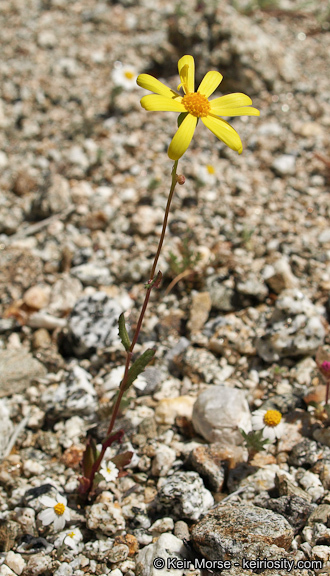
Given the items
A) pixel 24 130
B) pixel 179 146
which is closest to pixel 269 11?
pixel 24 130

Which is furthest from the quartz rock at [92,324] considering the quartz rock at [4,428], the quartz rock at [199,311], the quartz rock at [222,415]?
the quartz rock at [222,415]

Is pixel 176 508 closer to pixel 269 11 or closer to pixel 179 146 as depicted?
pixel 179 146

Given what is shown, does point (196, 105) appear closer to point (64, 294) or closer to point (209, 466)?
point (209, 466)

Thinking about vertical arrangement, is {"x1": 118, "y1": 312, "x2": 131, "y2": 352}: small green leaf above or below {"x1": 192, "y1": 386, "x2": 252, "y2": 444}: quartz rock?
above

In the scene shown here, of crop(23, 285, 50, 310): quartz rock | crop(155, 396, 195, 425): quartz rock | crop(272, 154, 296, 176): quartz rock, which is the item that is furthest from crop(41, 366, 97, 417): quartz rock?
crop(272, 154, 296, 176): quartz rock

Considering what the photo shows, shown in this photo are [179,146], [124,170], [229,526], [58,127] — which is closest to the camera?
[179,146]

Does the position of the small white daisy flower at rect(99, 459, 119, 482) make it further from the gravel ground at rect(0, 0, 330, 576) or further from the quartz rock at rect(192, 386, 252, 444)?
the quartz rock at rect(192, 386, 252, 444)
